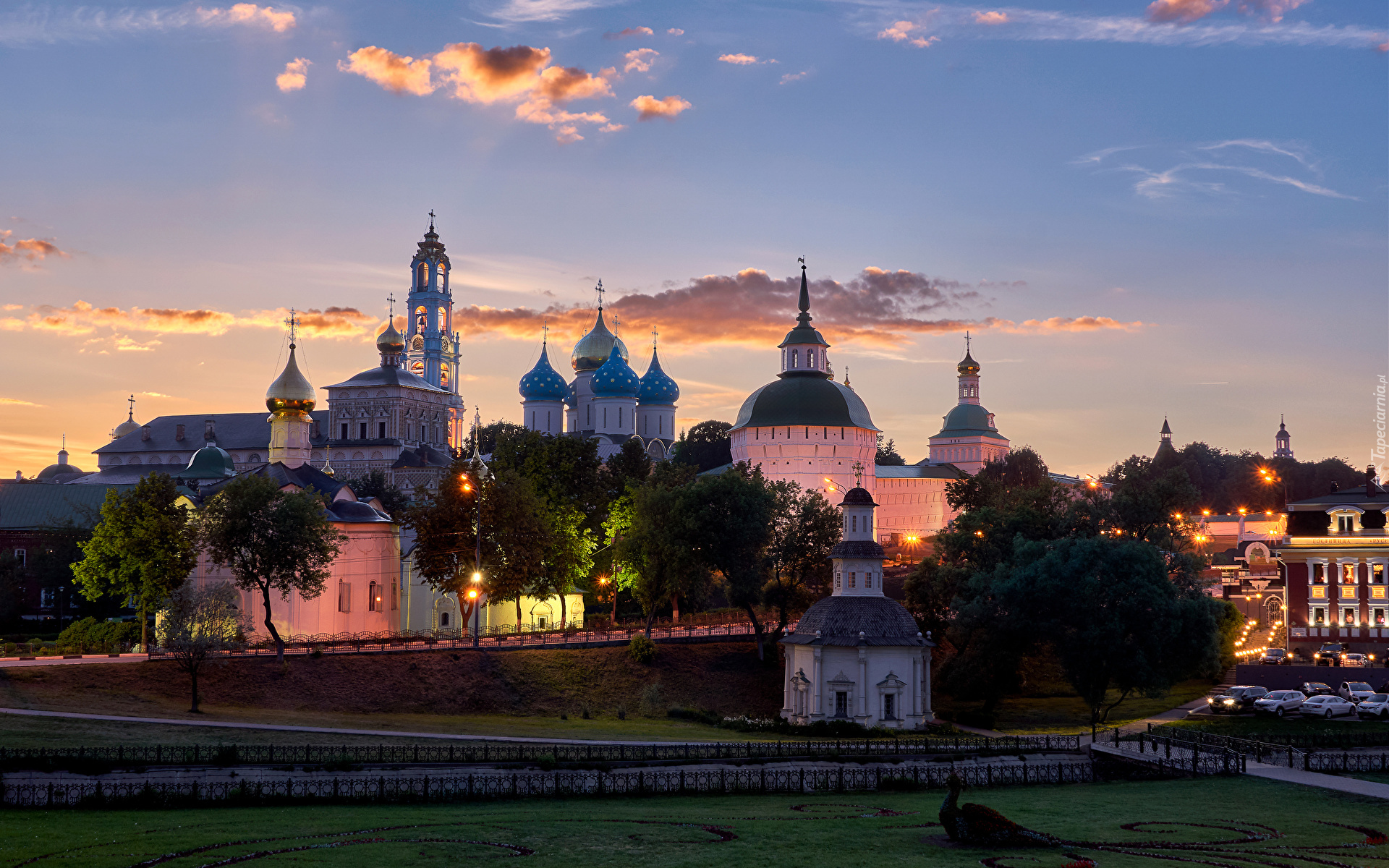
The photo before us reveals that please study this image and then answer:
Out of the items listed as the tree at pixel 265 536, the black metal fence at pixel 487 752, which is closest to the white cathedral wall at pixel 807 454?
the tree at pixel 265 536

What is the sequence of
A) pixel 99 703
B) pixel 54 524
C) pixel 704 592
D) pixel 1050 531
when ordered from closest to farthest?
pixel 99 703 → pixel 1050 531 → pixel 704 592 → pixel 54 524

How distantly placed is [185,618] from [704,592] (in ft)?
85.5

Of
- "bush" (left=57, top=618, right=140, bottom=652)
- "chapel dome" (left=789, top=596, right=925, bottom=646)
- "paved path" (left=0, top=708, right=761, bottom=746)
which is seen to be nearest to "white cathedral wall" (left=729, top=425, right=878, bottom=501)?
"chapel dome" (left=789, top=596, right=925, bottom=646)

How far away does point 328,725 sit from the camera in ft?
141

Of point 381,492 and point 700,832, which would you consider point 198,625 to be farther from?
point 381,492

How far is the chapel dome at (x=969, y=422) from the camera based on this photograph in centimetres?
15075

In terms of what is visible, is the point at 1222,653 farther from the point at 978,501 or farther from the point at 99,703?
the point at 99,703

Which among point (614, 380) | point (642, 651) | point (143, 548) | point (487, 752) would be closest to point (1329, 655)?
point (642, 651)

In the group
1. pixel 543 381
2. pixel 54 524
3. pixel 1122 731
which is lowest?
pixel 1122 731

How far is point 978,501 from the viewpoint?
313 ft

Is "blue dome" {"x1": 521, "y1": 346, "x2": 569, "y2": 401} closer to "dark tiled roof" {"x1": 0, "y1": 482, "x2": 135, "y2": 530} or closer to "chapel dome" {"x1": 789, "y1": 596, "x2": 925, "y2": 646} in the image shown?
"dark tiled roof" {"x1": 0, "y1": 482, "x2": 135, "y2": 530}

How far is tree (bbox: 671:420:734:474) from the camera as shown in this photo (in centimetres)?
14400

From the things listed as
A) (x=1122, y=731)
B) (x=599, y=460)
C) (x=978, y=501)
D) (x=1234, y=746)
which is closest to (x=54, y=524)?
(x=599, y=460)

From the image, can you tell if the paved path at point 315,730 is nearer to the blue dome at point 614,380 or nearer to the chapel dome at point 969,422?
the blue dome at point 614,380
